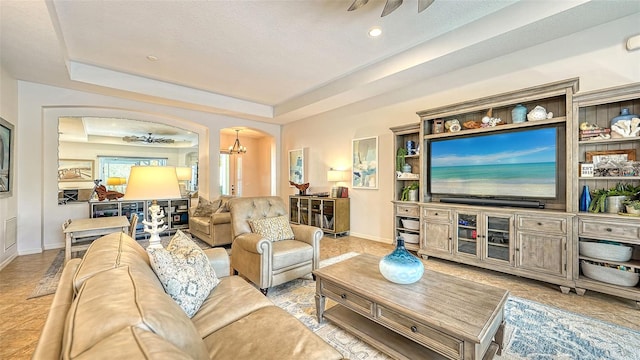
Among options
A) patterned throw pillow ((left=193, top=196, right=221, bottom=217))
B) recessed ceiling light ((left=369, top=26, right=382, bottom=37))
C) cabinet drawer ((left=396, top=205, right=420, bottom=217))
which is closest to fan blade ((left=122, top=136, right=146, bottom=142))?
patterned throw pillow ((left=193, top=196, right=221, bottom=217))

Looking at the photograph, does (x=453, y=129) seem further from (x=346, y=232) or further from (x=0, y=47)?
(x=0, y=47)

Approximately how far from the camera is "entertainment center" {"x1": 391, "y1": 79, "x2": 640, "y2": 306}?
2.62 m

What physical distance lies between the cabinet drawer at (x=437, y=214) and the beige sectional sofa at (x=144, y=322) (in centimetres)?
284

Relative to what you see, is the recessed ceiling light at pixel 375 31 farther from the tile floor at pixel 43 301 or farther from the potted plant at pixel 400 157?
the tile floor at pixel 43 301

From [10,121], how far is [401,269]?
5.58m

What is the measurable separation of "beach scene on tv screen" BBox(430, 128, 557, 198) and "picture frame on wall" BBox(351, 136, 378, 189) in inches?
48.5

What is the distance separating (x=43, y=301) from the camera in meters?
2.55

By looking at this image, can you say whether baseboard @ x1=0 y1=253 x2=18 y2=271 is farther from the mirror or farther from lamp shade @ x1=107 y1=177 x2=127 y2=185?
lamp shade @ x1=107 y1=177 x2=127 y2=185

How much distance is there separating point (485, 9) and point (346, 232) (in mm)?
4107

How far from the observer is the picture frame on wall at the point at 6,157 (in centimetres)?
348

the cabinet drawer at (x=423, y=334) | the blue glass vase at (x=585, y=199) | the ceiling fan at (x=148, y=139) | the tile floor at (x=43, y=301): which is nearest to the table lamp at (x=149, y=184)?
the tile floor at (x=43, y=301)

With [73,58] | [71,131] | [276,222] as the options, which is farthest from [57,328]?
[71,131]

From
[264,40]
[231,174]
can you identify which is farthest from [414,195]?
[231,174]

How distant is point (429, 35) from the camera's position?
3.21 metres
